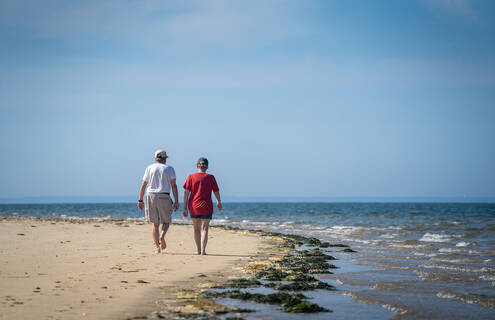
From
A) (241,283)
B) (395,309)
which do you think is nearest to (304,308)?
(395,309)

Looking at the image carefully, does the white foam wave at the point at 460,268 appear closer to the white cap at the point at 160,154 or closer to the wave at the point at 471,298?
the wave at the point at 471,298

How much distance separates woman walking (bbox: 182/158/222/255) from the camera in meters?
10.2

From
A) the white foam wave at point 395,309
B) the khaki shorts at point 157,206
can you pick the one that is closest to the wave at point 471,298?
the white foam wave at point 395,309

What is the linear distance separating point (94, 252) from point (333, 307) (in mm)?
6425

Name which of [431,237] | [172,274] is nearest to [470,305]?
[172,274]

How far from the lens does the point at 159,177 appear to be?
32.9 ft

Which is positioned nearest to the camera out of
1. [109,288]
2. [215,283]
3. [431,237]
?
[109,288]

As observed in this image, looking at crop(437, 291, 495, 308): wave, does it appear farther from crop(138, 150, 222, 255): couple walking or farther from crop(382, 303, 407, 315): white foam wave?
crop(138, 150, 222, 255): couple walking

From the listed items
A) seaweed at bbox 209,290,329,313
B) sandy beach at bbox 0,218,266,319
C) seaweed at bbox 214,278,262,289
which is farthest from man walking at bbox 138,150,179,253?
seaweed at bbox 209,290,329,313

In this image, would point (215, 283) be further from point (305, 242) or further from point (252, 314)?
point (305, 242)

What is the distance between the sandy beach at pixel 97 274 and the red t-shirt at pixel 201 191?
1.00 meters

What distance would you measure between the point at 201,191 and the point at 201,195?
0.08 meters

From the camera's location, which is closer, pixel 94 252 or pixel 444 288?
pixel 444 288

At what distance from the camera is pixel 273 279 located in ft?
24.8
